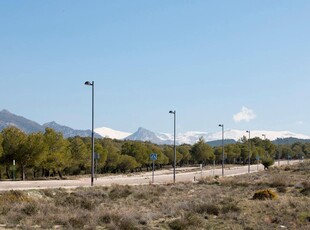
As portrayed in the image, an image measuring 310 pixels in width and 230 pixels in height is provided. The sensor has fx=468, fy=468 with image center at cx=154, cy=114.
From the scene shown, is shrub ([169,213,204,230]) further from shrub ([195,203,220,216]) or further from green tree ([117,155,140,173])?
green tree ([117,155,140,173])

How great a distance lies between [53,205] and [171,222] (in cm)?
698

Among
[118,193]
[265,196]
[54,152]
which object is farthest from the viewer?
[54,152]

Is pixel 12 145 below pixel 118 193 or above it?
above

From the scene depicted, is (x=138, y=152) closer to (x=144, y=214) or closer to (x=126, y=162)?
(x=126, y=162)

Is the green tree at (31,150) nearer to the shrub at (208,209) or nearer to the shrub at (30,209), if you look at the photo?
the shrub at (30,209)

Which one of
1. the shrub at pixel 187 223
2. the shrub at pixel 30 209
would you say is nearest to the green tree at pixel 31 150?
the shrub at pixel 30 209

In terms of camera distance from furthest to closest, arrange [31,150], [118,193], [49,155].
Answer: [49,155]
[31,150]
[118,193]

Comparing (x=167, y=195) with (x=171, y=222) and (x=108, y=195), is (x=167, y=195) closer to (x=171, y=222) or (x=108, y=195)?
(x=108, y=195)

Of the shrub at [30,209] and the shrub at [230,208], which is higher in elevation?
the shrub at [30,209]

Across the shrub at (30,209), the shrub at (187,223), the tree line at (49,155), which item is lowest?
the shrub at (187,223)

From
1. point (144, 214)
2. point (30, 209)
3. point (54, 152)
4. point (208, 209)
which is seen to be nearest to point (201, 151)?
point (54, 152)

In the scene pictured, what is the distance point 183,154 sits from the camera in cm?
14912

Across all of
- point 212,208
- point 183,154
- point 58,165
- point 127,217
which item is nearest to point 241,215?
point 212,208

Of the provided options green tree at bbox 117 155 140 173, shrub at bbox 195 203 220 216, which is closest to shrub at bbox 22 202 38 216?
shrub at bbox 195 203 220 216
